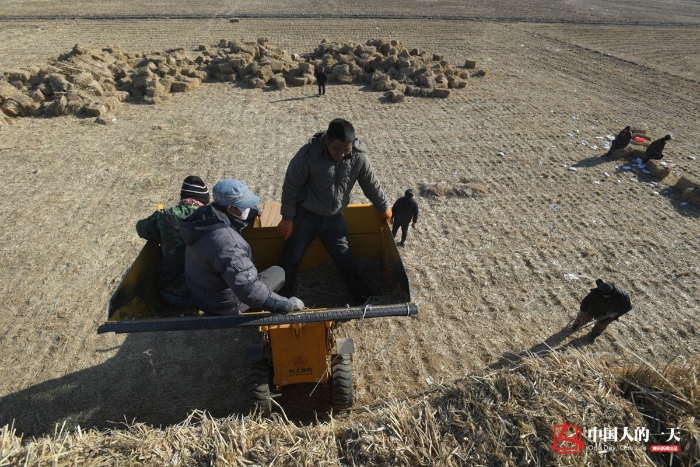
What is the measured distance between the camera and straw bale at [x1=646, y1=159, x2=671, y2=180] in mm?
8633

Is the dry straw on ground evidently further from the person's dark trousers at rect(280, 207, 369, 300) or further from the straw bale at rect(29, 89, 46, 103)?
the straw bale at rect(29, 89, 46, 103)

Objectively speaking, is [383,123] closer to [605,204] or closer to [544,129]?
[544,129]

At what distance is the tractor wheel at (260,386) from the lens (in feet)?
12.6

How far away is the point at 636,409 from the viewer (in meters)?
2.95

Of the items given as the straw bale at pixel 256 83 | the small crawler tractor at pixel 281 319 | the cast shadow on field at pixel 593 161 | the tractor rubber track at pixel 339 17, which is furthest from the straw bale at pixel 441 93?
the tractor rubber track at pixel 339 17

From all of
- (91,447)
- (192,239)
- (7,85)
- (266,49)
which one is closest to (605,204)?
(192,239)

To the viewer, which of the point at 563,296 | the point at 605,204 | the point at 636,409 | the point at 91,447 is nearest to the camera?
the point at 91,447

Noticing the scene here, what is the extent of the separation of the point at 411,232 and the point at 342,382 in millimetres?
3601

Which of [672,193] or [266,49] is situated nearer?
[672,193]

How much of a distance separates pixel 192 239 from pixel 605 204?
758 cm

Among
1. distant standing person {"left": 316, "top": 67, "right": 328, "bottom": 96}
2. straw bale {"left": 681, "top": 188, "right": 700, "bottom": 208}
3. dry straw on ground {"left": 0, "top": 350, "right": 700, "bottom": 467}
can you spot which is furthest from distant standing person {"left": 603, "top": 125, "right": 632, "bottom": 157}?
distant standing person {"left": 316, "top": 67, "right": 328, "bottom": 96}

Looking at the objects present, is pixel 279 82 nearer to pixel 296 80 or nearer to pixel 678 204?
pixel 296 80

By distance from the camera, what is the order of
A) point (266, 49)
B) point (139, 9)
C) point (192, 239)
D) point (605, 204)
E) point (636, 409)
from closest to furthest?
1. point (636, 409)
2. point (192, 239)
3. point (605, 204)
4. point (266, 49)
5. point (139, 9)

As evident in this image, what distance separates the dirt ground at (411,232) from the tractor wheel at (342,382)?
1.46 feet
